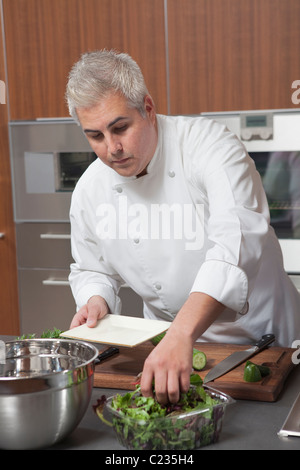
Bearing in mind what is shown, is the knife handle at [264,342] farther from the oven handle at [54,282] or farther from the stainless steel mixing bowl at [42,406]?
the oven handle at [54,282]

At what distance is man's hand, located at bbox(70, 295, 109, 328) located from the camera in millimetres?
1502

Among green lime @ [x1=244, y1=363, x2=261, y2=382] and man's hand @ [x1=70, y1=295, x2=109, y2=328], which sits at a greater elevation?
man's hand @ [x1=70, y1=295, x2=109, y2=328]

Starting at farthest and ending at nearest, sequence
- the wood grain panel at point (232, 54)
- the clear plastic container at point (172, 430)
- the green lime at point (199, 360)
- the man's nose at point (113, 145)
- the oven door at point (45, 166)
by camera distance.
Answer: the oven door at point (45, 166) < the wood grain panel at point (232, 54) < the man's nose at point (113, 145) < the green lime at point (199, 360) < the clear plastic container at point (172, 430)

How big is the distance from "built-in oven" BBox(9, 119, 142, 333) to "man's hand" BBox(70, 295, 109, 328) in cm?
131

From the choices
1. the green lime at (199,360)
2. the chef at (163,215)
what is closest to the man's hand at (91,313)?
the chef at (163,215)

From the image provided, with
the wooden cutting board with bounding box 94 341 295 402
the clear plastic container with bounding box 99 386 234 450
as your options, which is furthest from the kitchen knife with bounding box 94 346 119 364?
the clear plastic container with bounding box 99 386 234 450

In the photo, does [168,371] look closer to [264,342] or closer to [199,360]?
[199,360]

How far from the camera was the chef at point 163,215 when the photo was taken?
57.4 inches

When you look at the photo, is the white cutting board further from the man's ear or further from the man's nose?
the man's ear

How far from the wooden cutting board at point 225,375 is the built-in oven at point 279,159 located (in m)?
1.24

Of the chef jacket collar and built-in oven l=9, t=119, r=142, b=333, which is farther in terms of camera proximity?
built-in oven l=9, t=119, r=142, b=333

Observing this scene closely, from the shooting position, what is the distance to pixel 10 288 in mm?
3162

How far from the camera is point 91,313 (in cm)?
153

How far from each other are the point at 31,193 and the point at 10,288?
1.57ft
